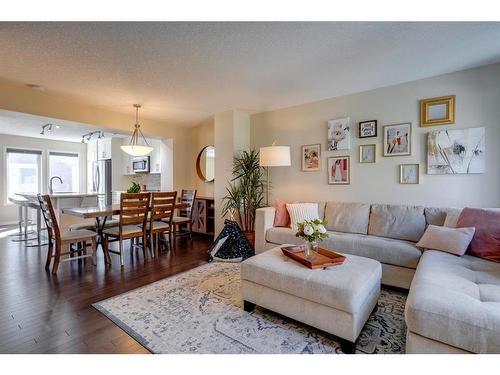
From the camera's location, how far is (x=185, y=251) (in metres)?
3.84

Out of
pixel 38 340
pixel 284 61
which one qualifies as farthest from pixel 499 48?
pixel 38 340

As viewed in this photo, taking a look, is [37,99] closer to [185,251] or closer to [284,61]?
[185,251]

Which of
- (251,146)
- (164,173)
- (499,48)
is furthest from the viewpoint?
(164,173)

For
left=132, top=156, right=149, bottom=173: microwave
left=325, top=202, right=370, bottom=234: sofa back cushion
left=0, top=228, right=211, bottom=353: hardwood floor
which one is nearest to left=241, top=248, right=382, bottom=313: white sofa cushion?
left=0, top=228, right=211, bottom=353: hardwood floor

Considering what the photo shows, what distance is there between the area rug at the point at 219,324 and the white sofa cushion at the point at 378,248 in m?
0.35

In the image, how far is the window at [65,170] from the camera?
700 cm

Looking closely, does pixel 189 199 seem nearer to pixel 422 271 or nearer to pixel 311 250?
pixel 311 250

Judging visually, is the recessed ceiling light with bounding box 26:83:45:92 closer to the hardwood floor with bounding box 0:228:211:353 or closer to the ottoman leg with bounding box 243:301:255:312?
the hardwood floor with bounding box 0:228:211:353

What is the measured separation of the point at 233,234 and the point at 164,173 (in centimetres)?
272

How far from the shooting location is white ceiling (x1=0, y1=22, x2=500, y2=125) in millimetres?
1974

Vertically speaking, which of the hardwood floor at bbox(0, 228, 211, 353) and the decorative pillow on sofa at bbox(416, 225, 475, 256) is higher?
the decorative pillow on sofa at bbox(416, 225, 475, 256)

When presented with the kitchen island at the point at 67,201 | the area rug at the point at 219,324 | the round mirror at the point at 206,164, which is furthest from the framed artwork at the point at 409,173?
the kitchen island at the point at 67,201

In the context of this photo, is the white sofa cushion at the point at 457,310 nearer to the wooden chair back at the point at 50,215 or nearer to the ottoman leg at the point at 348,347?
the ottoman leg at the point at 348,347

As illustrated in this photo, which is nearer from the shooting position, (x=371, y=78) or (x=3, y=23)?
(x=3, y=23)
